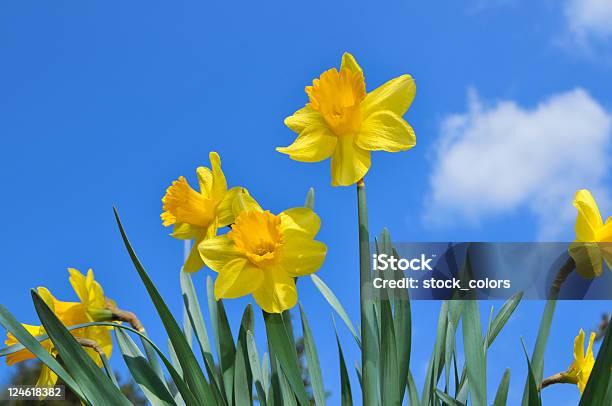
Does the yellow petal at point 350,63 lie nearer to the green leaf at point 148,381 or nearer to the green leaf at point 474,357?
the green leaf at point 474,357

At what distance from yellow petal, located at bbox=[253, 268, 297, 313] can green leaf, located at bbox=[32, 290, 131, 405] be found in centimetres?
41

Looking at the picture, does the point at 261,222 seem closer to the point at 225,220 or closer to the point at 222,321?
Result: the point at 225,220

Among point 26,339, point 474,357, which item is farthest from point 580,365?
point 26,339

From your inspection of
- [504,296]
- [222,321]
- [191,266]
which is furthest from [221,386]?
[504,296]

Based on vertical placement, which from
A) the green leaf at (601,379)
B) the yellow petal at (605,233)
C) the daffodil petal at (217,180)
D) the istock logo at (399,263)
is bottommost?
the green leaf at (601,379)

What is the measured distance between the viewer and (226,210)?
157 cm

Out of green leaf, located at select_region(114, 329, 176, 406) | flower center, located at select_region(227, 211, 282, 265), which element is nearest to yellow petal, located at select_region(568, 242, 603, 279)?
flower center, located at select_region(227, 211, 282, 265)

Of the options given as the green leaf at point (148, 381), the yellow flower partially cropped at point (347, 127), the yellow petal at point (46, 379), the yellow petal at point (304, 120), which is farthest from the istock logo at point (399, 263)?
the yellow petal at point (46, 379)

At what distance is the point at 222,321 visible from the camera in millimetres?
1659

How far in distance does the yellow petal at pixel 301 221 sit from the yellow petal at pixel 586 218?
703mm

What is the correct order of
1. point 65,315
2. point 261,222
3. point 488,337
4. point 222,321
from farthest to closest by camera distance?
1. point 488,337
2. point 65,315
3. point 222,321
4. point 261,222

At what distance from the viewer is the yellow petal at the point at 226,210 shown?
1552 mm

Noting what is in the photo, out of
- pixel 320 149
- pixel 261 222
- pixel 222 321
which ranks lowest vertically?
pixel 222 321

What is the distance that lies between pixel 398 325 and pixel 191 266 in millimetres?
531
